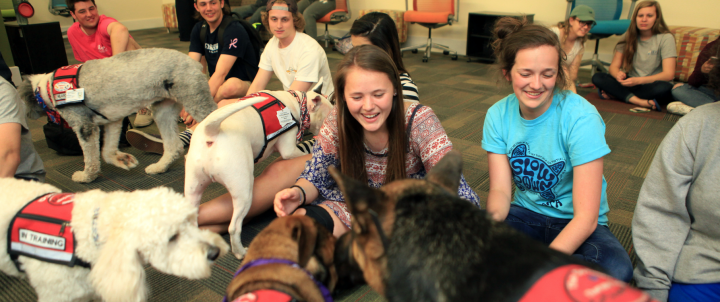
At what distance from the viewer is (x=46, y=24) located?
5.72 m

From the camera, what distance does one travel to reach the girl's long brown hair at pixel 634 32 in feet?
15.3

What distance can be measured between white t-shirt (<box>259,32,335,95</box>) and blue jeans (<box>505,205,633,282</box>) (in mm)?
1862

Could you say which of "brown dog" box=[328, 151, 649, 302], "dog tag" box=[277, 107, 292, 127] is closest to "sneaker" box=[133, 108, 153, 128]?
"dog tag" box=[277, 107, 292, 127]

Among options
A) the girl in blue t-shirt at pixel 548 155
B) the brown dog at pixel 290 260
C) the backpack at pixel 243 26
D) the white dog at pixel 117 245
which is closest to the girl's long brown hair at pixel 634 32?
the girl in blue t-shirt at pixel 548 155

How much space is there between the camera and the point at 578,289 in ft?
2.59

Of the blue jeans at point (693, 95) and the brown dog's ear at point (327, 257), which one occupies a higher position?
the brown dog's ear at point (327, 257)

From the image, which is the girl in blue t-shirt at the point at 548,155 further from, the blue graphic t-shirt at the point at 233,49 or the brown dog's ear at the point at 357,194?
the blue graphic t-shirt at the point at 233,49

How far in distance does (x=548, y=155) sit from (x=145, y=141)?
332 centimetres

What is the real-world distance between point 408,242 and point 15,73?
198 inches

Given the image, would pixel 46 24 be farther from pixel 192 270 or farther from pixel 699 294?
pixel 699 294

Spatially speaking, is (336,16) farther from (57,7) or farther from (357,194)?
(357,194)

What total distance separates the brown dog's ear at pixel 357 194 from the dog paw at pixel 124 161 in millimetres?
3004

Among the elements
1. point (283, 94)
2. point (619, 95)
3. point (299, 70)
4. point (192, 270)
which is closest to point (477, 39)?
point (619, 95)

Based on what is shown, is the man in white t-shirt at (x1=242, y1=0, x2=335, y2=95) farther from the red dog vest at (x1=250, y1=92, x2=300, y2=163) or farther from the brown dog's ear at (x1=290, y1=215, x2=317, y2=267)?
the brown dog's ear at (x1=290, y1=215, x2=317, y2=267)
